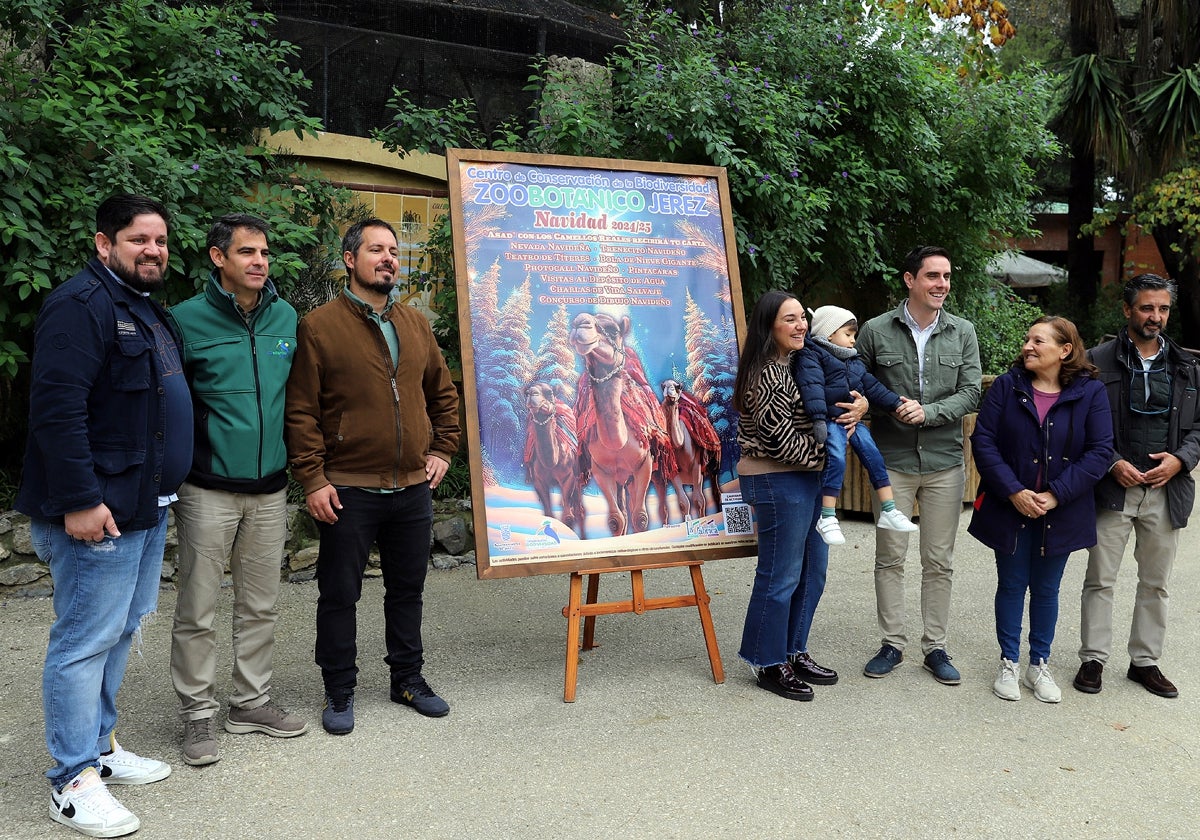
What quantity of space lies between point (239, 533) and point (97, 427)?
0.73m

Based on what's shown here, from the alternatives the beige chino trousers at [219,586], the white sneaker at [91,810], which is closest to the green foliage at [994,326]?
the beige chino trousers at [219,586]

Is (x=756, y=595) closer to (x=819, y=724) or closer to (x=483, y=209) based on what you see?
(x=819, y=724)

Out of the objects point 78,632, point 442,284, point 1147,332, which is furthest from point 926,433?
point 442,284

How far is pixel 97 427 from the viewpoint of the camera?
→ 3031 millimetres

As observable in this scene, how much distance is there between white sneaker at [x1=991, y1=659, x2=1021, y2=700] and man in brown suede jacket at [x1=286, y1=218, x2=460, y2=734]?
2.34 meters

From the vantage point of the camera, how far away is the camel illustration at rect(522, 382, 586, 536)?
13.6ft

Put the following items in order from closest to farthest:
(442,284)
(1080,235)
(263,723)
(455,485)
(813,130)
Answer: (263,723), (455,485), (442,284), (813,130), (1080,235)

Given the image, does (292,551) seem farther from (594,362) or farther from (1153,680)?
(1153,680)

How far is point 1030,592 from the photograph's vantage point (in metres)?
4.29

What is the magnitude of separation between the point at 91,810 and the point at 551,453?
2.07m

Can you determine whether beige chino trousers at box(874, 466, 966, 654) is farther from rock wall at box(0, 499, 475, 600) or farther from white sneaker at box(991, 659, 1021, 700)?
rock wall at box(0, 499, 475, 600)

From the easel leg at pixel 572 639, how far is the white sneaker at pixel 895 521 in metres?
1.31

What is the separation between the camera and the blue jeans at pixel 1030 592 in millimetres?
4270

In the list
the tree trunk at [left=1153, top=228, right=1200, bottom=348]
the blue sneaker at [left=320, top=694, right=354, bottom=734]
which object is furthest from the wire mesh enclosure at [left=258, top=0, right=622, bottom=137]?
the tree trunk at [left=1153, top=228, right=1200, bottom=348]
